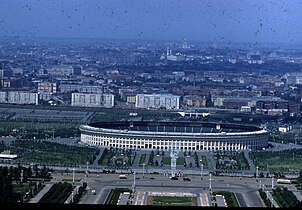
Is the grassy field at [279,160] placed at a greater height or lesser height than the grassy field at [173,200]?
lesser

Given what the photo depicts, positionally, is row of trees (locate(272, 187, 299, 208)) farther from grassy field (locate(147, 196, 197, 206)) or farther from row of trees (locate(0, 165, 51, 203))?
row of trees (locate(0, 165, 51, 203))

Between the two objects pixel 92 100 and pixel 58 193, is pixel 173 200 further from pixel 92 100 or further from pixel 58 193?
pixel 92 100

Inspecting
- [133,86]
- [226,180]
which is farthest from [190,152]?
[133,86]

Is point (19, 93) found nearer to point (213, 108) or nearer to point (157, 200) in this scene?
point (213, 108)

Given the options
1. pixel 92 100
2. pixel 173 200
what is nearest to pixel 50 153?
pixel 173 200

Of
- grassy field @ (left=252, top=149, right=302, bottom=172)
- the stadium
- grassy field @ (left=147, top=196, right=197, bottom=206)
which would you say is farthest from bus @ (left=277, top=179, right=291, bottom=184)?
the stadium

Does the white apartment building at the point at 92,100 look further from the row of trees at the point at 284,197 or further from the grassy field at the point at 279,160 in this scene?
the row of trees at the point at 284,197

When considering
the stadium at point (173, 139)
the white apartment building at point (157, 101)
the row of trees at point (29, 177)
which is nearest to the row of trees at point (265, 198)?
the row of trees at point (29, 177)

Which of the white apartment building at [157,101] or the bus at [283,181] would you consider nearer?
the bus at [283,181]
